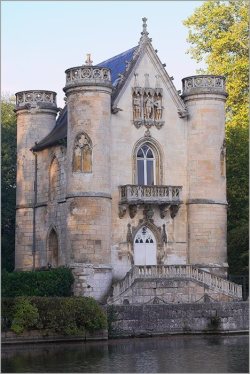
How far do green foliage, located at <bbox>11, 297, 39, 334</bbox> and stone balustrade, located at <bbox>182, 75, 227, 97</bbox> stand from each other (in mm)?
13349

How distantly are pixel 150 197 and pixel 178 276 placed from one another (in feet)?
12.0

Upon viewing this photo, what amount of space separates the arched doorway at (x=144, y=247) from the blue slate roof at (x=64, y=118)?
17.2ft

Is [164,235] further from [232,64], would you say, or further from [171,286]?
[232,64]

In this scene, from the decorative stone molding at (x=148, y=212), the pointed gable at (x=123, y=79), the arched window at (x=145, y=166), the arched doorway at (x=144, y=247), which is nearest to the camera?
the decorative stone molding at (x=148, y=212)

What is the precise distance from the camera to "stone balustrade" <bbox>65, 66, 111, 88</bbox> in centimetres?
4028

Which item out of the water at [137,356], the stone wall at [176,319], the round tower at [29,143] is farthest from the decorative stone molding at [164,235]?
the water at [137,356]

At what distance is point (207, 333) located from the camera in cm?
3756

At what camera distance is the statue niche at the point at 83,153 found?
132 ft

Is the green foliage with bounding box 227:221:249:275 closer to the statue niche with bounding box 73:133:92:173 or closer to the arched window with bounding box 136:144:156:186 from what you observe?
the arched window with bounding box 136:144:156:186

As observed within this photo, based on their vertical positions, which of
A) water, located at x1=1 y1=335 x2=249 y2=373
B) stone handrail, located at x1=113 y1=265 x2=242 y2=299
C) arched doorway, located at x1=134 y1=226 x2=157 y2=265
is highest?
arched doorway, located at x1=134 y1=226 x2=157 y2=265

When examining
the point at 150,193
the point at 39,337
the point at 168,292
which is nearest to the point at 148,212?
the point at 150,193

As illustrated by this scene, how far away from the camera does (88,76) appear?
132ft

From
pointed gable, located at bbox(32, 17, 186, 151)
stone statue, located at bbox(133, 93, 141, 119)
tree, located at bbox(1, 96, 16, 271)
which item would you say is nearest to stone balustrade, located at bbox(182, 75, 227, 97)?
pointed gable, located at bbox(32, 17, 186, 151)

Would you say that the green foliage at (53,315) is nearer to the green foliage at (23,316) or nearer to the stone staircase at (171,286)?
the green foliage at (23,316)
